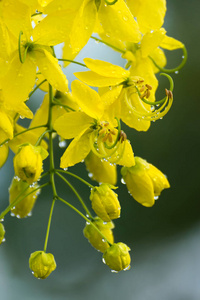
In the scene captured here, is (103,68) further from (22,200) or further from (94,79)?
(22,200)

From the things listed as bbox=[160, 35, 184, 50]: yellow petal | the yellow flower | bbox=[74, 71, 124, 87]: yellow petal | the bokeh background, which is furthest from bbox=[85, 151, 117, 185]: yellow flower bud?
the bokeh background

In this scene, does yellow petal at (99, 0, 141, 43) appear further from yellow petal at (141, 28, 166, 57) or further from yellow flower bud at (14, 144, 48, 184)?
yellow flower bud at (14, 144, 48, 184)

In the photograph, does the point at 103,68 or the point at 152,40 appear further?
the point at 152,40

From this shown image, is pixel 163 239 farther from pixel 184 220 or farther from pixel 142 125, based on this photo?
pixel 142 125

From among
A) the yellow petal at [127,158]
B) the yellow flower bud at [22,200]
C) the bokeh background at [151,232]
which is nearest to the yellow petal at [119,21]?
the yellow petal at [127,158]

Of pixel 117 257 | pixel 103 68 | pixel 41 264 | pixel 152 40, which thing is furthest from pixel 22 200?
pixel 152 40
